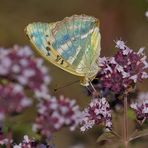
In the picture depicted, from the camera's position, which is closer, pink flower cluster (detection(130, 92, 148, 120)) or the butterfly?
pink flower cluster (detection(130, 92, 148, 120))

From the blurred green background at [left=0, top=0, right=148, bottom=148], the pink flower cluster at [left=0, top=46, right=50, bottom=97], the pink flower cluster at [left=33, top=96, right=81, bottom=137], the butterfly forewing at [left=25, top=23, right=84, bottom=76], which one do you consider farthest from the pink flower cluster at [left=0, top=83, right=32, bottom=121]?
the blurred green background at [left=0, top=0, right=148, bottom=148]

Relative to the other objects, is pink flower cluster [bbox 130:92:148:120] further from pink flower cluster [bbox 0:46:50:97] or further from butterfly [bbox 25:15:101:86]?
pink flower cluster [bbox 0:46:50:97]

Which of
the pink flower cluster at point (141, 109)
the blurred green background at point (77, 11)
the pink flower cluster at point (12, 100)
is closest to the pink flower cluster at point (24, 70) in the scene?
the pink flower cluster at point (12, 100)

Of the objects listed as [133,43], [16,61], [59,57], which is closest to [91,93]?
[59,57]

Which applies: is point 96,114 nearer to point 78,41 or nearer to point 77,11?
point 78,41

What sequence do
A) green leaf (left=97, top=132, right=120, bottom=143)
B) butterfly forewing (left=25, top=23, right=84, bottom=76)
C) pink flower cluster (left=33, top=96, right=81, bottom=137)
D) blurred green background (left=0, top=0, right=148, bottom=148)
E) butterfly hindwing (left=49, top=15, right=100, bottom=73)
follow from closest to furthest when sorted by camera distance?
pink flower cluster (left=33, top=96, right=81, bottom=137) < green leaf (left=97, top=132, right=120, bottom=143) < butterfly forewing (left=25, top=23, right=84, bottom=76) < butterfly hindwing (left=49, top=15, right=100, bottom=73) < blurred green background (left=0, top=0, right=148, bottom=148)
